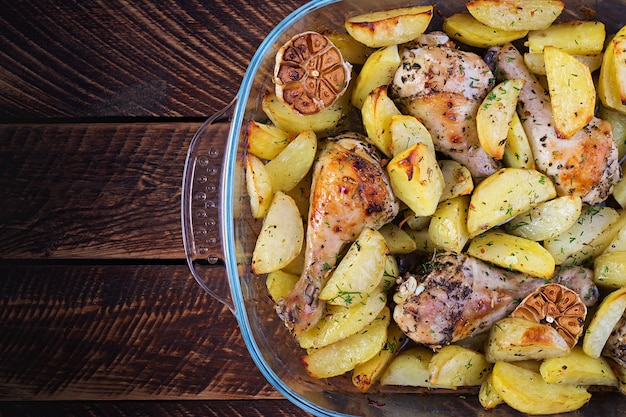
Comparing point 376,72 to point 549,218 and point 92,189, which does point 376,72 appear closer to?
point 549,218

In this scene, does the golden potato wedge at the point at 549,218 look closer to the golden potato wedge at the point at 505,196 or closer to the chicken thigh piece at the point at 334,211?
the golden potato wedge at the point at 505,196

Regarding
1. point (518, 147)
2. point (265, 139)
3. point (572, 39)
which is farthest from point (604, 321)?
point (265, 139)

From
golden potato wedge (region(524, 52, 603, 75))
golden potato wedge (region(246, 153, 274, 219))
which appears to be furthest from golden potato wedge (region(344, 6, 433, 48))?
golden potato wedge (region(246, 153, 274, 219))

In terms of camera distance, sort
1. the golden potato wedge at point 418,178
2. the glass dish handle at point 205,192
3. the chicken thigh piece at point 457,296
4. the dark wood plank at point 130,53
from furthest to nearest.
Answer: the dark wood plank at point 130,53 → the glass dish handle at point 205,192 → the chicken thigh piece at point 457,296 → the golden potato wedge at point 418,178

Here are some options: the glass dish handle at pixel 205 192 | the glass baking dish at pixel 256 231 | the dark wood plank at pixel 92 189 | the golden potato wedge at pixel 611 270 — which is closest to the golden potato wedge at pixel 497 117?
the glass baking dish at pixel 256 231

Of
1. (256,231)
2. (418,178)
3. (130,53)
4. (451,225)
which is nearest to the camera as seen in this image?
(418,178)
